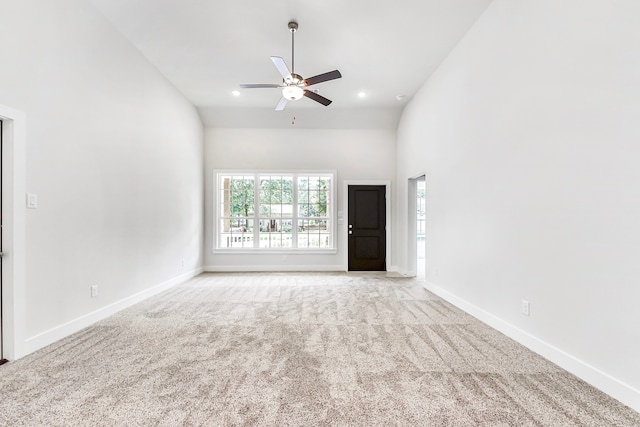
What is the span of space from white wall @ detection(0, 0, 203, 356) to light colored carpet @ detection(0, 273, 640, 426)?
0.49 meters

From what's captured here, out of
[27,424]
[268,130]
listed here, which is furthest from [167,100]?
[27,424]

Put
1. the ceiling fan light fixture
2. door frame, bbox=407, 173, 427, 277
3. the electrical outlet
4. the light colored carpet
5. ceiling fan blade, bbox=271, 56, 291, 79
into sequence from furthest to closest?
1. door frame, bbox=407, 173, 427, 277
2. the ceiling fan light fixture
3. ceiling fan blade, bbox=271, 56, 291, 79
4. the electrical outlet
5. the light colored carpet

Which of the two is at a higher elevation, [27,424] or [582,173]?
[582,173]

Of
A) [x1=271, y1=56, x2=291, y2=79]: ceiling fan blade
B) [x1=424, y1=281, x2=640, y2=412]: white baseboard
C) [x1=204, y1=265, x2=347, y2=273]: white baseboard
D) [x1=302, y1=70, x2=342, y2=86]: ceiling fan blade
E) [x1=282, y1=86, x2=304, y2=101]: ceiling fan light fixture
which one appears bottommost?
[x1=204, y1=265, x2=347, y2=273]: white baseboard

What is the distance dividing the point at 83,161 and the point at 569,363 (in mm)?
4757

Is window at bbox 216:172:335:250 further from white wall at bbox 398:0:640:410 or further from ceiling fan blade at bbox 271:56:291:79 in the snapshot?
ceiling fan blade at bbox 271:56:291:79

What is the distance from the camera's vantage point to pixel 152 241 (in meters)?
4.64

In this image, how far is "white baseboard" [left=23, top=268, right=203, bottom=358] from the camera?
2.68m

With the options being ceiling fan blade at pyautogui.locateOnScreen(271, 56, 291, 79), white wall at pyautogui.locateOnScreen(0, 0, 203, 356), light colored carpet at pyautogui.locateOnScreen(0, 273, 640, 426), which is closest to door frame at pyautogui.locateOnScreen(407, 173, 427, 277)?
light colored carpet at pyautogui.locateOnScreen(0, 273, 640, 426)

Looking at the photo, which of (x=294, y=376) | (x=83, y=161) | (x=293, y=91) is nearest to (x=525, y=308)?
(x=294, y=376)

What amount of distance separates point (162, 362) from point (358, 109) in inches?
225

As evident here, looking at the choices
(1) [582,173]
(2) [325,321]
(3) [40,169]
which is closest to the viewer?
(1) [582,173]

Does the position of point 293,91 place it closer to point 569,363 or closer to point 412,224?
point 569,363

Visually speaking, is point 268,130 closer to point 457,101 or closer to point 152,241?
point 152,241
